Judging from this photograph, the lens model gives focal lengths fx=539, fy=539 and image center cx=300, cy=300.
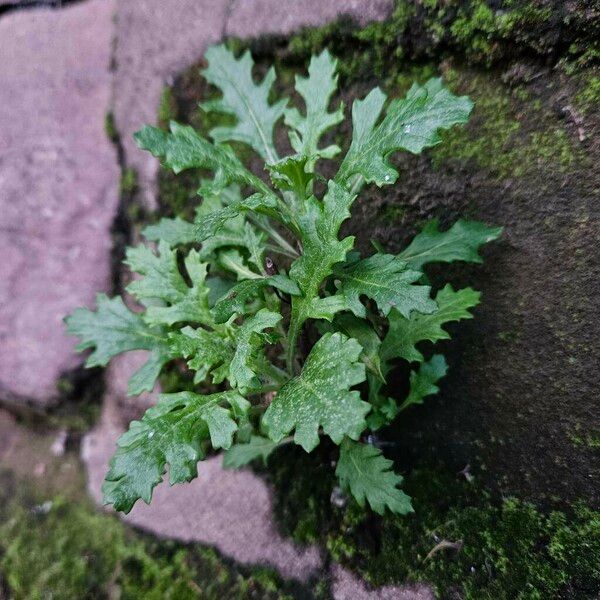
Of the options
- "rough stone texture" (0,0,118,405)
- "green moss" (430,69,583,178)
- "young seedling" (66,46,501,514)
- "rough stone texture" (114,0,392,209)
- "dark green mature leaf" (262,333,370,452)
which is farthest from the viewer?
"rough stone texture" (0,0,118,405)

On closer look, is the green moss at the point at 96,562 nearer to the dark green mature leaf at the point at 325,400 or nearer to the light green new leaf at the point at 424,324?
the dark green mature leaf at the point at 325,400

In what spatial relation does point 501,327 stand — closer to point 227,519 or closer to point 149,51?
point 227,519

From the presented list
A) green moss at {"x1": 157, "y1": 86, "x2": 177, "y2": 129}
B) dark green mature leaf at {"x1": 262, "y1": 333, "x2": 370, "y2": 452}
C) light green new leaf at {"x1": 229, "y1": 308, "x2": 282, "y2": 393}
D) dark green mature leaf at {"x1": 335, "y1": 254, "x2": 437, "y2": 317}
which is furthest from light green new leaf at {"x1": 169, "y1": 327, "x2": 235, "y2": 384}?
green moss at {"x1": 157, "y1": 86, "x2": 177, "y2": 129}

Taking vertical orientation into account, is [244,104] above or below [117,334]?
above

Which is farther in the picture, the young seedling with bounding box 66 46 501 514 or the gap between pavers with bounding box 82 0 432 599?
the gap between pavers with bounding box 82 0 432 599

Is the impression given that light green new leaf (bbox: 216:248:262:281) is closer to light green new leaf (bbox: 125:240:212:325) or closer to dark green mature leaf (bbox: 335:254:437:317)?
light green new leaf (bbox: 125:240:212:325)

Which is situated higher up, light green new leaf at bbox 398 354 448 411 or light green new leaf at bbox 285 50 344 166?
light green new leaf at bbox 285 50 344 166

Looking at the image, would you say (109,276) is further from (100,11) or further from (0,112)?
(100,11)

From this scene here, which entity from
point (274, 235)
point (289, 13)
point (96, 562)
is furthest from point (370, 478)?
point (289, 13)
